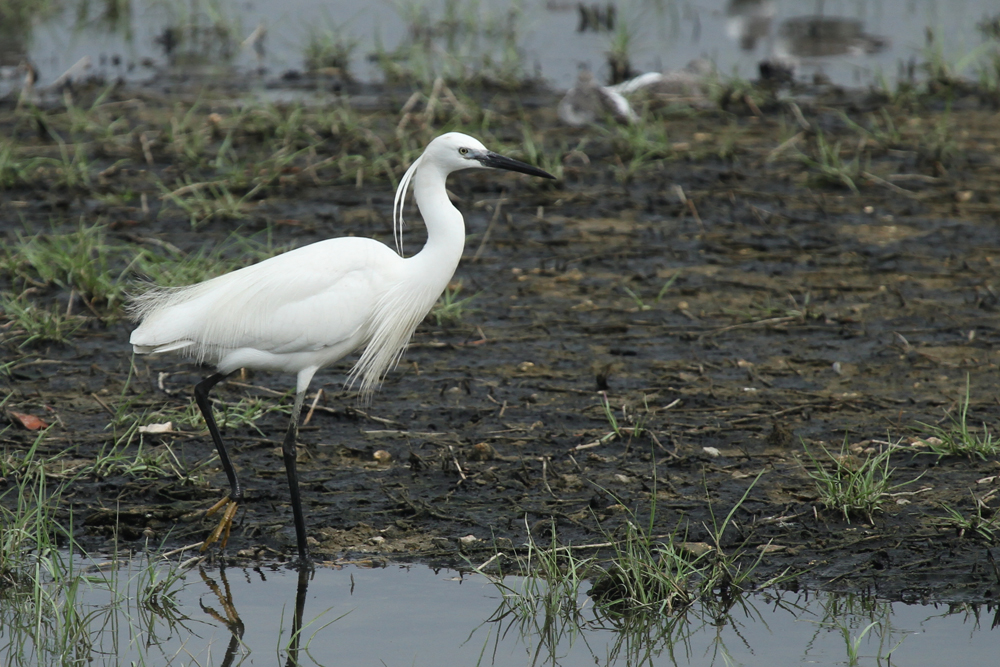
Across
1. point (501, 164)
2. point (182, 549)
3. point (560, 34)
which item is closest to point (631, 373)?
point (501, 164)

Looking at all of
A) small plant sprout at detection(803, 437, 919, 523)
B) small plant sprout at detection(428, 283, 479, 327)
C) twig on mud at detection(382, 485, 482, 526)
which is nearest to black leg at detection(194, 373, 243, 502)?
twig on mud at detection(382, 485, 482, 526)

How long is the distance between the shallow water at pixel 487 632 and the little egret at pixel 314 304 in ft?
1.68

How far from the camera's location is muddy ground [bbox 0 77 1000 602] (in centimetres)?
433

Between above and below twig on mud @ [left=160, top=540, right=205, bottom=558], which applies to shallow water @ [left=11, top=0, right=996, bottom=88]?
above

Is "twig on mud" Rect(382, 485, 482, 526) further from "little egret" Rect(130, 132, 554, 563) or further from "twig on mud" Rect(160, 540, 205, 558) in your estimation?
"twig on mud" Rect(160, 540, 205, 558)

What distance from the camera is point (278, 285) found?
4.41 m

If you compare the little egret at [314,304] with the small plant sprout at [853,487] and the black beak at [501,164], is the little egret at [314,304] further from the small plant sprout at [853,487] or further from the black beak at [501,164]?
the small plant sprout at [853,487]

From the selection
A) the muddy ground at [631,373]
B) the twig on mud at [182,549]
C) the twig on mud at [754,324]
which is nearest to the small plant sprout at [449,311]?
the muddy ground at [631,373]

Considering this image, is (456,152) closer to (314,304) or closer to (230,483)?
(314,304)

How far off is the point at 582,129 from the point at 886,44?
491 cm

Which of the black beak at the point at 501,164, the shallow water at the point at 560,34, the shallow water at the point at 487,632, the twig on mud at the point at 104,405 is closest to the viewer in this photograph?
the shallow water at the point at 487,632

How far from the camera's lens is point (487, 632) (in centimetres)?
386

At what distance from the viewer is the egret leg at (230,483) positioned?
4.21m

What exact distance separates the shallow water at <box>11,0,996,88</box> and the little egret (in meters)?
6.22
